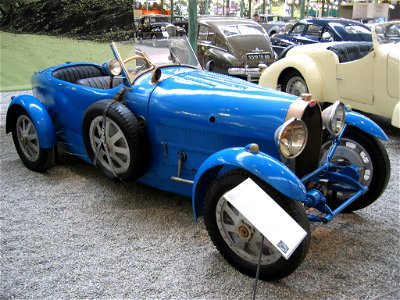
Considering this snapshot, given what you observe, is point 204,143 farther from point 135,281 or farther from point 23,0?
point 23,0

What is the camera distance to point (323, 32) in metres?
8.95

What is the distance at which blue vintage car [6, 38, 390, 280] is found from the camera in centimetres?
232

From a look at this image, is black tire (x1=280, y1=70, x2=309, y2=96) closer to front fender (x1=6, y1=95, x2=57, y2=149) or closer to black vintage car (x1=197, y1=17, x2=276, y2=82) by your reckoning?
black vintage car (x1=197, y1=17, x2=276, y2=82)

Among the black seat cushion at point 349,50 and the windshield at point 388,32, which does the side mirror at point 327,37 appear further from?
the windshield at point 388,32

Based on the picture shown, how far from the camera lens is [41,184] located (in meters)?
3.73

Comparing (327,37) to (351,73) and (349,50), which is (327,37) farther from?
(351,73)

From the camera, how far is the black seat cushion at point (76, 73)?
162 inches

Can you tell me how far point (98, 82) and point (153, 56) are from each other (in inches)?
31.7

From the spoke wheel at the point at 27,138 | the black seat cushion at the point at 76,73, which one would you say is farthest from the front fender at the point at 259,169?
the black seat cushion at the point at 76,73

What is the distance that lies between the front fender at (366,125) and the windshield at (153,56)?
1396 mm

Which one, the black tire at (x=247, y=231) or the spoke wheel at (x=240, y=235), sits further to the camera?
the spoke wheel at (x=240, y=235)

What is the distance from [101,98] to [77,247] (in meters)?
1.26

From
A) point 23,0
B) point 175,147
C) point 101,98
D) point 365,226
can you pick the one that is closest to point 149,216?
point 175,147

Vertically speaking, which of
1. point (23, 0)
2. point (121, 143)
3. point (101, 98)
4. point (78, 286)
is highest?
point (23, 0)
